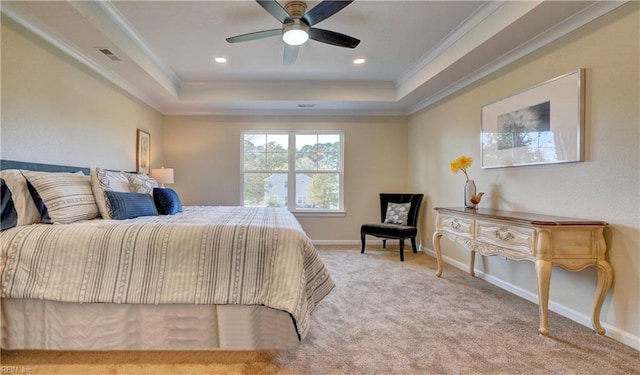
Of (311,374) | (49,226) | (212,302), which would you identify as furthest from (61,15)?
(311,374)

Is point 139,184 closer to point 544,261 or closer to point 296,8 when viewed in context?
point 296,8

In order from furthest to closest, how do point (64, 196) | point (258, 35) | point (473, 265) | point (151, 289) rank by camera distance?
1. point (473, 265)
2. point (258, 35)
3. point (64, 196)
4. point (151, 289)

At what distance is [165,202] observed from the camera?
9.12 feet

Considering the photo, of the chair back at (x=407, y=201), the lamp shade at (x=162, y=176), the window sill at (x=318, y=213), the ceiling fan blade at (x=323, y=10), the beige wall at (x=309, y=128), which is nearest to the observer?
the ceiling fan blade at (x=323, y=10)

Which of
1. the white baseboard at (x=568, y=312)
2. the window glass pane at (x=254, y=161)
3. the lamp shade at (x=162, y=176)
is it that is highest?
the window glass pane at (x=254, y=161)

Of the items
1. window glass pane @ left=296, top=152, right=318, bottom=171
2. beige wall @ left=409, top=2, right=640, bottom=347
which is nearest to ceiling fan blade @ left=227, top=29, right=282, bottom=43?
beige wall @ left=409, top=2, right=640, bottom=347

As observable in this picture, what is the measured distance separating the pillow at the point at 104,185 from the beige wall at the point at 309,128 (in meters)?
2.28

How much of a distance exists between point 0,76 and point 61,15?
626mm

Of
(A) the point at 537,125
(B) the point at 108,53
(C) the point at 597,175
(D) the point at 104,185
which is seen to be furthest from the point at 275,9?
(C) the point at 597,175

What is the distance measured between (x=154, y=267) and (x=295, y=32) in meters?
2.04

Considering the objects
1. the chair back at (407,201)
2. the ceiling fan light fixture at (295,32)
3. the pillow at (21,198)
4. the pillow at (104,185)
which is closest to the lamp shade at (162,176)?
the pillow at (104,185)

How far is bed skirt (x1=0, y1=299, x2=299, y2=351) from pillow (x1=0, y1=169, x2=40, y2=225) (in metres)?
0.53

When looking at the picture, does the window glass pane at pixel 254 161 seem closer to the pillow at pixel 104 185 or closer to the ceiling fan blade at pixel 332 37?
the pillow at pixel 104 185

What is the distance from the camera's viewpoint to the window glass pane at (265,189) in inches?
199
